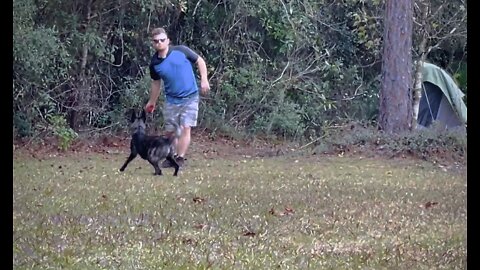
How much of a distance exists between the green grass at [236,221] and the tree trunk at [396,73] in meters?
2.19

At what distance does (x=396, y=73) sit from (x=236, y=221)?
14.1ft

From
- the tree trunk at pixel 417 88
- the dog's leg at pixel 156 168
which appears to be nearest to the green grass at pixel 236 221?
the dog's leg at pixel 156 168

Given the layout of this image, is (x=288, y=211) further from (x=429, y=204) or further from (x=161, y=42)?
(x=161, y=42)

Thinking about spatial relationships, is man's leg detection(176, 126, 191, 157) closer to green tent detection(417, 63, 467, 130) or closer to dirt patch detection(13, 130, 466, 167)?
dirt patch detection(13, 130, 466, 167)

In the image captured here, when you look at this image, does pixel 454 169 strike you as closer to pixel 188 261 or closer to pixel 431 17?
pixel 188 261

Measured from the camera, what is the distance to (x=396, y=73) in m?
7.41

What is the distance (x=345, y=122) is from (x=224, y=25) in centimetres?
163

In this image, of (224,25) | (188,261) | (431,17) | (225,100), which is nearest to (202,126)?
(225,100)

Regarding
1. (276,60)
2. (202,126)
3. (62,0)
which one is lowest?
(202,126)

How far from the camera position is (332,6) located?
8523 millimetres

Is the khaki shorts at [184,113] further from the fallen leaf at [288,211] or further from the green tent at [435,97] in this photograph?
the fallen leaf at [288,211]

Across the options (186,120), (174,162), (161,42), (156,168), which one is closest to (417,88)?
(186,120)

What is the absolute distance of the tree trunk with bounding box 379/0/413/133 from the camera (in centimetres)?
690

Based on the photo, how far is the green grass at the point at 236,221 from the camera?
2.70 m
